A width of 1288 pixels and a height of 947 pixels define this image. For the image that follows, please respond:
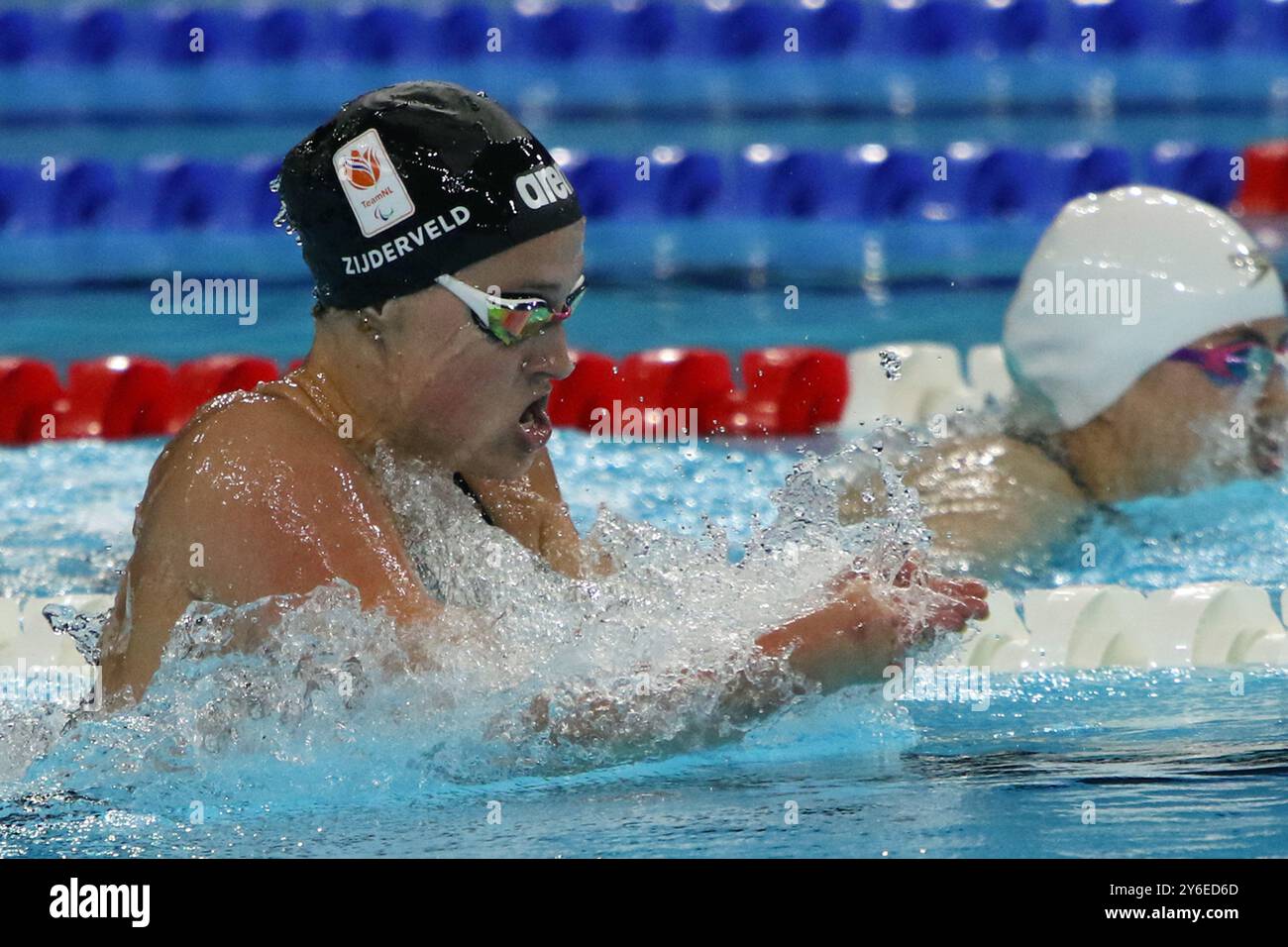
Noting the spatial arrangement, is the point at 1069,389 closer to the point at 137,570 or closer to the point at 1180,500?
the point at 1180,500

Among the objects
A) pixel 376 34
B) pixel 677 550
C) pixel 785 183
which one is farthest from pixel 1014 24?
pixel 677 550

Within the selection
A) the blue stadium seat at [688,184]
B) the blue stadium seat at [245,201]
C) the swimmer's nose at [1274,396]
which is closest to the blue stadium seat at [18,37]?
the blue stadium seat at [245,201]

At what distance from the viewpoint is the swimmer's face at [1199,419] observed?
3.53m

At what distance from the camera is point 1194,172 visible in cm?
724

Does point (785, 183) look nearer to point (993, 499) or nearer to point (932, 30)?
point (932, 30)

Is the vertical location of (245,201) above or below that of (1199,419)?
above

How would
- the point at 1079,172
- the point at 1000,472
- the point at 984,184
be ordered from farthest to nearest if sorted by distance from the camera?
1. the point at 984,184
2. the point at 1079,172
3. the point at 1000,472

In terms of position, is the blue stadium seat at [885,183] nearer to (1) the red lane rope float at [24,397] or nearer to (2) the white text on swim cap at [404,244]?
(1) the red lane rope float at [24,397]

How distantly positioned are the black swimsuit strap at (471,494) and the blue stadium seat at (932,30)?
6996mm

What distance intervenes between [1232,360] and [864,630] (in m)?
1.78

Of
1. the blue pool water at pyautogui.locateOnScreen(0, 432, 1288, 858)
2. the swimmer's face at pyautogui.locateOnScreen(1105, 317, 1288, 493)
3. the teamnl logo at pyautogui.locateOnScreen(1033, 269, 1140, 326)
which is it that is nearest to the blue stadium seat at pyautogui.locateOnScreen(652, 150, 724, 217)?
the teamnl logo at pyautogui.locateOnScreen(1033, 269, 1140, 326)
